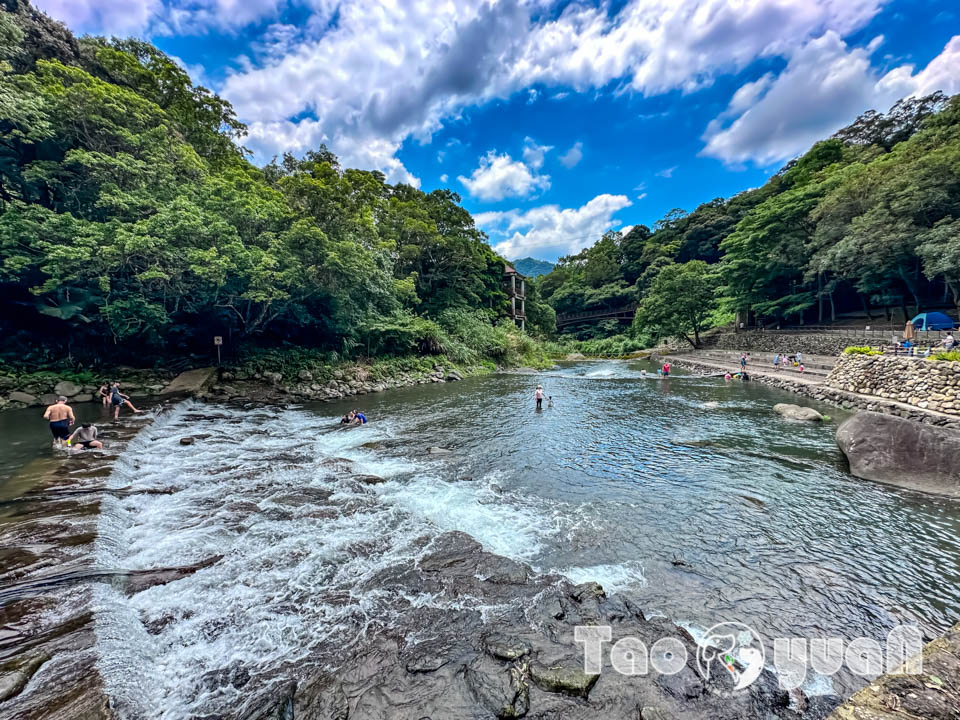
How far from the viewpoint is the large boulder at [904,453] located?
25.1 ft

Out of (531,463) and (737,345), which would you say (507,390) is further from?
(737,345)

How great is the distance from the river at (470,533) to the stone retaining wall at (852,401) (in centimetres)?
298

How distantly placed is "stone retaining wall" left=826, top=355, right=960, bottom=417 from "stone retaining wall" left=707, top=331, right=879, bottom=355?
45.1 ft

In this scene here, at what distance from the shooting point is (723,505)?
289 inches

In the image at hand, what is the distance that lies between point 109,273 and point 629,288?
64.7 metres

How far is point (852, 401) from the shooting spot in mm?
14859

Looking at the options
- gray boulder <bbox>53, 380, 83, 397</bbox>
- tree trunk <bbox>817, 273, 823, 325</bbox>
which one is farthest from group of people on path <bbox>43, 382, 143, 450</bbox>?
tree trunk <bbox>817, 273, 823, 325</bbox>

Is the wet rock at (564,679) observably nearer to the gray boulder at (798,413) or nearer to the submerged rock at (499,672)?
the submerged rock at (499,672)

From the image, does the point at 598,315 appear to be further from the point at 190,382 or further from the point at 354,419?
the point at 190,382

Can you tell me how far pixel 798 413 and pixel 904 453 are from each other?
6.09 meters

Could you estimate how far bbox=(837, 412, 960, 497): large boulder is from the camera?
766 centimetres

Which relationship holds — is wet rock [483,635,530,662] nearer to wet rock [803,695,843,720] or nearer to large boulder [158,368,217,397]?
wet rock [803,695,843,720]

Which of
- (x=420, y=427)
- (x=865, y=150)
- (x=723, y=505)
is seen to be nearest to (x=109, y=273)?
(x=420, y=427)

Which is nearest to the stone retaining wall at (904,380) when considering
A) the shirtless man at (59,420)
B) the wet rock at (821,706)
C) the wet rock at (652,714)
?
the wet rock at (821,706)
